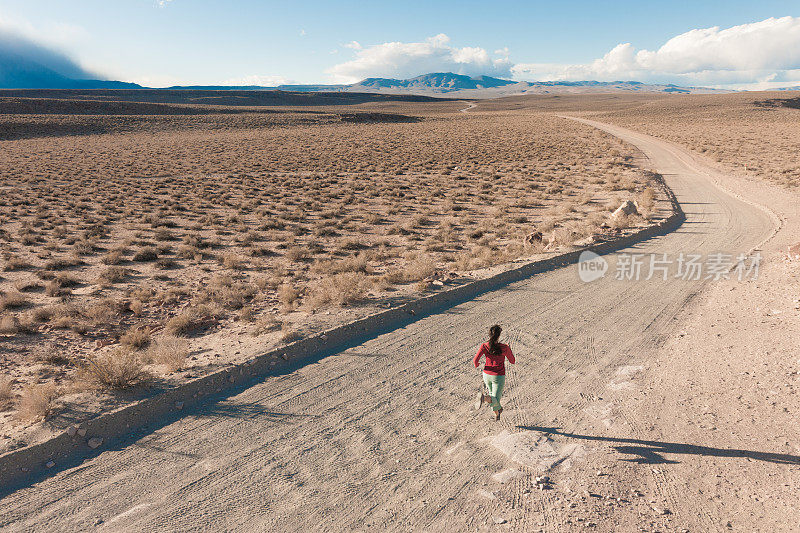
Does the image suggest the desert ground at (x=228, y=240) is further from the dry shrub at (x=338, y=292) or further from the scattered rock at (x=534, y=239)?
the scattered rock at (x=534, y=239)

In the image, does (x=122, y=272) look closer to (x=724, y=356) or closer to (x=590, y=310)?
(x=590, y=310)

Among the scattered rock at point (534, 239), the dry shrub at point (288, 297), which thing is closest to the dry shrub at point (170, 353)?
the dry shrub at point (288, 297)

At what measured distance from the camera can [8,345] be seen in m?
8.55

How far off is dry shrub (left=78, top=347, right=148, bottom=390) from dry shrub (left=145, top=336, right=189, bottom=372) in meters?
0.41

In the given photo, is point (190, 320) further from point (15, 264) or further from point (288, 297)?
point (15, 264)

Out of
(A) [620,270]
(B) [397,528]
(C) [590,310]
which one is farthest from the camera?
(A) [620,270]

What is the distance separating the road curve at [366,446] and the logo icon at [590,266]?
119 inches

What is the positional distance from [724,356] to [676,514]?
4290 millimetres

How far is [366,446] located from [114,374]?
12.8 ft

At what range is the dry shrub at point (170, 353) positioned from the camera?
6852mm

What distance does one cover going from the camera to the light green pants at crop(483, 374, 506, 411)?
215 inches

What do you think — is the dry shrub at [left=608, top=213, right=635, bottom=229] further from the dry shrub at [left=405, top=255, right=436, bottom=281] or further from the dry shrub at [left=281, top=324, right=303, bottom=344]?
the dry shrub at [left=281, top=324, right=303, bottom=344]

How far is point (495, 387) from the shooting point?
5.47 meters

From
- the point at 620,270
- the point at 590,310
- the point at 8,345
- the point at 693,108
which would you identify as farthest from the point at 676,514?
the point at 693,108
